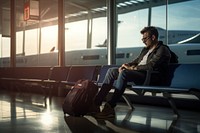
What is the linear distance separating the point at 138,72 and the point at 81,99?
36.5 inches

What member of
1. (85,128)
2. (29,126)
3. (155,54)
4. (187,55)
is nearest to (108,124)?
(85,128)

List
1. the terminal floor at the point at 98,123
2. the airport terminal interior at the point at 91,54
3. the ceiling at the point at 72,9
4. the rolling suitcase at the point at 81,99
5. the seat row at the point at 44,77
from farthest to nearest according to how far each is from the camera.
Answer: the seat row at the point at 44,77
the ceiling at the point at 72,9
the rolling suitcase at the point at 81,99
the airport terminal interior at the point at 91,54
the terminal floor at the point at 98,123

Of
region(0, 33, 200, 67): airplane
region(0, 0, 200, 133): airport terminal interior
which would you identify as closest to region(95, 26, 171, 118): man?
region(0, 0, 200, 133): airport terminal interior

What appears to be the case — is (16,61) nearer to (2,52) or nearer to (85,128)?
(2,52)

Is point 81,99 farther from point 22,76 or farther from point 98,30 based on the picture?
point 22,76

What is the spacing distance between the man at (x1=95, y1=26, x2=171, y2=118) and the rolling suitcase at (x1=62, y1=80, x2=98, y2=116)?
4.6 inches

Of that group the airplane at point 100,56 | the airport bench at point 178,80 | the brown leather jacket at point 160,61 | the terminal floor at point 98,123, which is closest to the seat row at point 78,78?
the airport bench at point 178,80

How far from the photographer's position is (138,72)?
500 centimetres

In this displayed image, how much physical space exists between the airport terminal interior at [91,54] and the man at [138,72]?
22cm

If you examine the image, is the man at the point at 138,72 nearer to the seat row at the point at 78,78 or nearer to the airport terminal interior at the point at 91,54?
the seat row at the point at 78,78

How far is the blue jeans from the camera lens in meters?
4.78

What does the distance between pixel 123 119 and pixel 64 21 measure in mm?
5467

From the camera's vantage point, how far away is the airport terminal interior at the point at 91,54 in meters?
4.29

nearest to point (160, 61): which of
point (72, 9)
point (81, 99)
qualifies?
point (81, 99)
